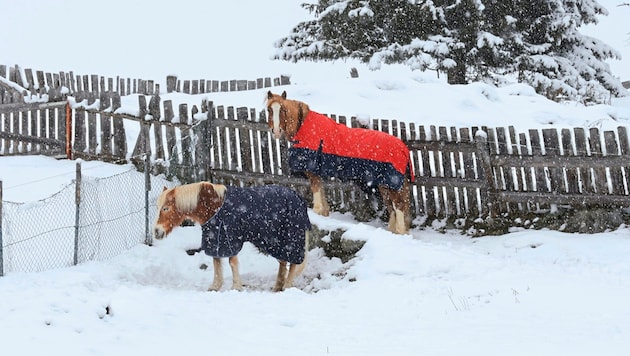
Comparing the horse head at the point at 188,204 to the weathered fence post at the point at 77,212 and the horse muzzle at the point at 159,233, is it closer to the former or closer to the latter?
the horse muzzle at the point at 159,233

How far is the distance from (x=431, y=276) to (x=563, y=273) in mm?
1439

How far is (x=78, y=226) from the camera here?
25.4 ft

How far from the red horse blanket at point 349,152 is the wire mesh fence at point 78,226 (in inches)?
90.0

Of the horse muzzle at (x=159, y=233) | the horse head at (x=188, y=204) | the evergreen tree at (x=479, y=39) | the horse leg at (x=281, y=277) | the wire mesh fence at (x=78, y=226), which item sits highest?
the evergreen tree at (x=479, y=39)

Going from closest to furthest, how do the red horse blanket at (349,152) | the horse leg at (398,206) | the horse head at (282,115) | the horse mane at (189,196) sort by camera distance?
the horse mane at (189,196) < the horse head at (282,115) < the red horse blanket at (349,152) < the horse leg at (398,206)

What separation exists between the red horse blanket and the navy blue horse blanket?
5.35 feet

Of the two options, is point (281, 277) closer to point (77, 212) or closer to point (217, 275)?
point (217, 275)

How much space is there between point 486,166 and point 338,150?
2346 millimetres

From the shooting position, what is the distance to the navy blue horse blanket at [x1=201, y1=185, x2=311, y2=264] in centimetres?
768

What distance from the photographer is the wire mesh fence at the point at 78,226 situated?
777 centimetres

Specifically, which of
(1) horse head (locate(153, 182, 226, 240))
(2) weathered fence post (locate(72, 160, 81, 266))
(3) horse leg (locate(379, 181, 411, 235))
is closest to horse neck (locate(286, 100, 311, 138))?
(3) horse leg (locate(379, 181, 411, 235))

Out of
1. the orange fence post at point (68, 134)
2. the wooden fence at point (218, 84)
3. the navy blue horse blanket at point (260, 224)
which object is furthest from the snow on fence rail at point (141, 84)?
the navy blue horse blanket at point (260, 224)

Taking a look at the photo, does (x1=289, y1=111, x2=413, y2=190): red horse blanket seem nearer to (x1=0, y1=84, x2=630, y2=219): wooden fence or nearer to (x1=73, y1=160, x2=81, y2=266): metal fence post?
(x1=0, y1=84, x2=630, y2=219): wooden fence

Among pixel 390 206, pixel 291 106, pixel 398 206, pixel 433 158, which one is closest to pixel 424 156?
pixel 433 158
